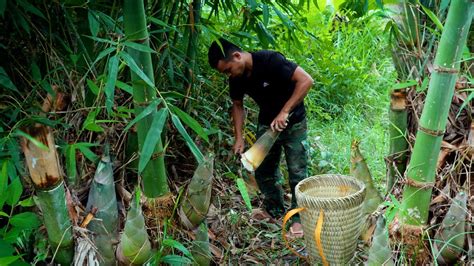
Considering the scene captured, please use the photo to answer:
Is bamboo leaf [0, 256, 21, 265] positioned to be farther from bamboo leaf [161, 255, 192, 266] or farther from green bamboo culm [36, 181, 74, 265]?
bamboo leaf [161, 255, 192, 266]

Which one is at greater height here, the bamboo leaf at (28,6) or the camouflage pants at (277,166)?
the bamboo leaf at (28,6)

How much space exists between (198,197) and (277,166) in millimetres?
1328

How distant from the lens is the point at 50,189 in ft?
6.20

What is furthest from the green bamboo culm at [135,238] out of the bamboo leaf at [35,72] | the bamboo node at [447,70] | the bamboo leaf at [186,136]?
the bamboo node at [447,70]

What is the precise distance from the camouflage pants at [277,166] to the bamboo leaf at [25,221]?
1.73 metres

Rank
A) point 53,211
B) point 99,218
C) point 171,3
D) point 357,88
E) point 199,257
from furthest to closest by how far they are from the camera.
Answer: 1. point 357,88
2. point 171,3
3. point 199,257
4. point 99,218
5. point 53,211

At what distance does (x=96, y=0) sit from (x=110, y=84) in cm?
64

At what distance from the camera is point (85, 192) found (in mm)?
2279

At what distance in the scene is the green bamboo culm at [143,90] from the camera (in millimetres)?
1890

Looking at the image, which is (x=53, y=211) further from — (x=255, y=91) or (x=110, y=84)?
(x=255, y=91)

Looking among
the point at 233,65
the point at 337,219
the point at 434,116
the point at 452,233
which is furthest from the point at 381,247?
the point at 233,65

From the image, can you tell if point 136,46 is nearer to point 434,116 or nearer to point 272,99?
point 434,116

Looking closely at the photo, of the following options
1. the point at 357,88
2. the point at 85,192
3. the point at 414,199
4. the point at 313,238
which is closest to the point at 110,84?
the point at 85,192

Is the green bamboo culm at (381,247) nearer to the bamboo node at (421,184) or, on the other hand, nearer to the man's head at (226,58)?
the bamboo node at (421,184)
